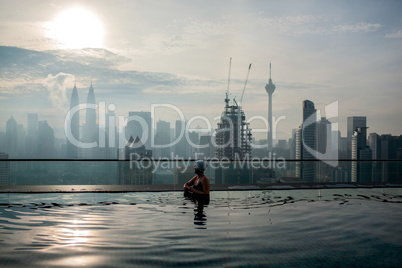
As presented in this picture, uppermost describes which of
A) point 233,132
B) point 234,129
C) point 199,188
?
point 234,129

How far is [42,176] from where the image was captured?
10.1 meters

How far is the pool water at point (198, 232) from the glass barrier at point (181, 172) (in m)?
1.17

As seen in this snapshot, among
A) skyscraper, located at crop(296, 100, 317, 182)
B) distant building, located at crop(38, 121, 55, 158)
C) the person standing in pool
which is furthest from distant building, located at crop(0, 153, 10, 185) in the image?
skyscraper, located at crop(296, 100, 317, 182)

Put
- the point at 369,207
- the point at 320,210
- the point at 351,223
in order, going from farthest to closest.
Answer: the point at 369,207
the point at 320,210
the point at 351,223

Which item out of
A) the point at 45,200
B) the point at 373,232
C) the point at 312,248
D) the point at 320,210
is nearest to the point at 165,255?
the point at 312,248

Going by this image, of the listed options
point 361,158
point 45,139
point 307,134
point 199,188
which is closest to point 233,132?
point 307,134

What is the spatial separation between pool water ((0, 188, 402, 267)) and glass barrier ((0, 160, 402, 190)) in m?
1.17

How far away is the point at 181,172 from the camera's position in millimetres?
11172

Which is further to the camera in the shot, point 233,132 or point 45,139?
point 233,132

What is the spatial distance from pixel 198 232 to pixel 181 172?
5597 millimetres

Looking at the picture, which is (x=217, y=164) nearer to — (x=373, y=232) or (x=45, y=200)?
(x=45, y=200)

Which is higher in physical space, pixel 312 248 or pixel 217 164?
pixel 217 164

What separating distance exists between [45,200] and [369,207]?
8087 millimetres

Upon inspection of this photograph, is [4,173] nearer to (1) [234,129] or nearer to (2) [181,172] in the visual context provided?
(2) [181,172]
